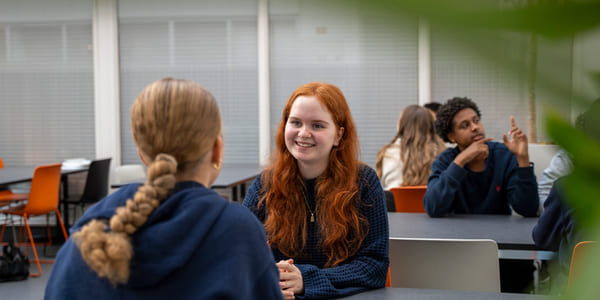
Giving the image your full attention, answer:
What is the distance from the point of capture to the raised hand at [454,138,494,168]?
8.95 feet

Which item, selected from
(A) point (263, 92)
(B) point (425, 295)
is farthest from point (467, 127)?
(A) point (263, 92)

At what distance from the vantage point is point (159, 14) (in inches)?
270

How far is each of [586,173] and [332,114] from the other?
185 centimetres

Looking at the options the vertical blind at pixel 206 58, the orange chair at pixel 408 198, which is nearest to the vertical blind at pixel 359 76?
the vertical blind at pixel 206 58

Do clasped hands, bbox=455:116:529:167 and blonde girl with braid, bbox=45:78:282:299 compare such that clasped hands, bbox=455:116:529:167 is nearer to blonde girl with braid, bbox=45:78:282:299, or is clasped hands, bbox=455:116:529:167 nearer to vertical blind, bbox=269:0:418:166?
blonde girl with braid, bbox=45:78:282:299

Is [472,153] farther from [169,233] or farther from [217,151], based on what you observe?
[169,233]

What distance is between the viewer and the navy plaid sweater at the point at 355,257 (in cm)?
155

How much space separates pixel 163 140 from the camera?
1.07 meters

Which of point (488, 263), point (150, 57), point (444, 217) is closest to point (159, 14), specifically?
point (150, 57)

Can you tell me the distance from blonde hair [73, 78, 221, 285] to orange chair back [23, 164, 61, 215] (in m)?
3.99

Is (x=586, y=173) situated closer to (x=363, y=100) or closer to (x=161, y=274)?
(x=161, y=274)

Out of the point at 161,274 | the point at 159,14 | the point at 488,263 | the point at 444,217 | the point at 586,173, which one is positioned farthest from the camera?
the point at 159,14

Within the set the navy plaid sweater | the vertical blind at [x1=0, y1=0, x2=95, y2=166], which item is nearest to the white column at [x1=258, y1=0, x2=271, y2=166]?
the vertical blind at [x1=0, y1=0, x2=95, y2=166]

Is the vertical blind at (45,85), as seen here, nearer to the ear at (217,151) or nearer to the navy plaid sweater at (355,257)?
the navy plaid sweater at (355,257)
